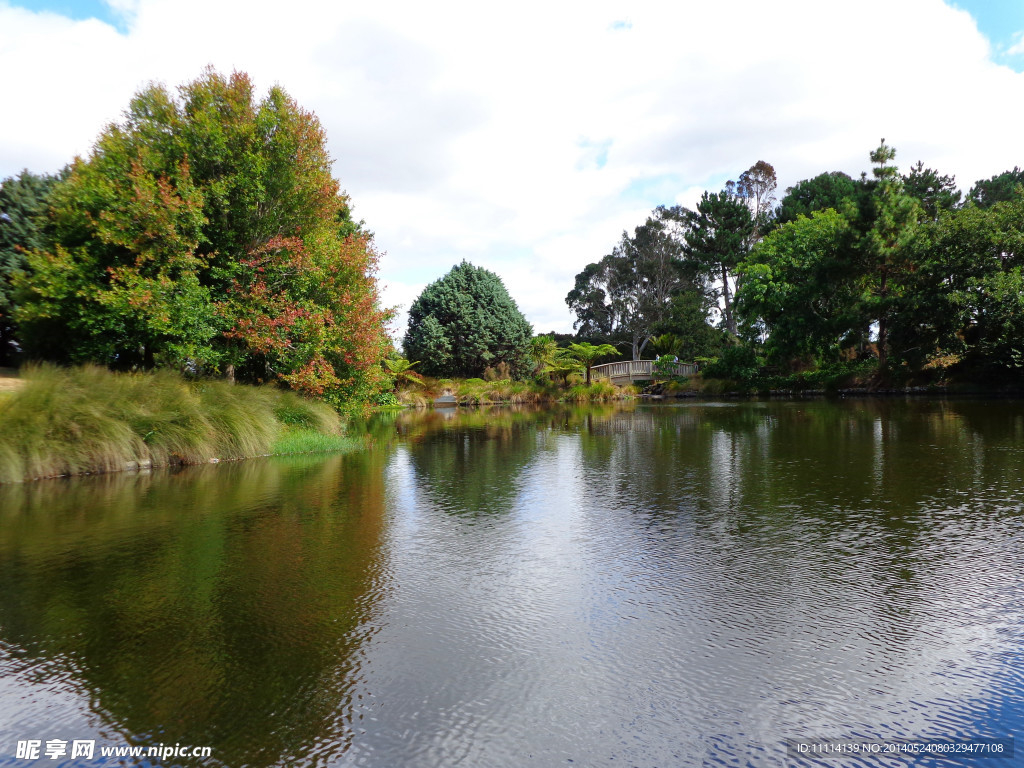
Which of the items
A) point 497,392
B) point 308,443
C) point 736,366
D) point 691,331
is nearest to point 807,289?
point 736,366

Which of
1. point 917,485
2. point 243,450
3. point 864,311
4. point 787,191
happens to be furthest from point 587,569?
point 787,191

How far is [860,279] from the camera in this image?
105 feet

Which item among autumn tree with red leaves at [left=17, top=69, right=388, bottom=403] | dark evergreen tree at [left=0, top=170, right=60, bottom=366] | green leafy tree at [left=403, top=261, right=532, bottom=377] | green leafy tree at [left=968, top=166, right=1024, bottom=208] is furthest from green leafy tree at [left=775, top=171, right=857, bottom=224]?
dark evergreen tree at [left=0, top=170, right=60, bottom=366]

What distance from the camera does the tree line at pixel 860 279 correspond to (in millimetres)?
24906

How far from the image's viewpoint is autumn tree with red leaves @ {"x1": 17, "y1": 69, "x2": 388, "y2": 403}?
469 inches

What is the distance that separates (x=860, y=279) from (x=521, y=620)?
34170 mm

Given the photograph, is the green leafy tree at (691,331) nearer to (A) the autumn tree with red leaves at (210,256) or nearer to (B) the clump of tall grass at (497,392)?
(B) the clump of tall grass at (497,392)

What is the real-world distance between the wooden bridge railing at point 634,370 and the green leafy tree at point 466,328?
244 inches

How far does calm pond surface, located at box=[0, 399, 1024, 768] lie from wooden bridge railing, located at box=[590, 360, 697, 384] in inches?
1309

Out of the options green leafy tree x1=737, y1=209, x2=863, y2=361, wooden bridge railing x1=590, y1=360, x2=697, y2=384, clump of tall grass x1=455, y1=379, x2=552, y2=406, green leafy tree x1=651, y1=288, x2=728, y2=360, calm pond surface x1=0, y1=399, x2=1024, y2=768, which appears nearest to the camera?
calm pond surface x1=0, y1=399, x2=1024, y2=768

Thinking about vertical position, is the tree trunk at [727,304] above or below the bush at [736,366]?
above

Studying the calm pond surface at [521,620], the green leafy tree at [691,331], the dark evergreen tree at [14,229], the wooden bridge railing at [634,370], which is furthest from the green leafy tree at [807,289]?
the dark evergreen tree at [14,229]

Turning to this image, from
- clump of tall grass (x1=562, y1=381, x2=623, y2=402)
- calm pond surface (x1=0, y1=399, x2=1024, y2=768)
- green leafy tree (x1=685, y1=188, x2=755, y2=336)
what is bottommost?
calm pond surface (x1=0, y1=399, x2=1024, y2=768)

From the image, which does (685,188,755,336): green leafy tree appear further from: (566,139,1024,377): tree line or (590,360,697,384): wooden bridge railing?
(590,360,697,384): wooden bridge railing
